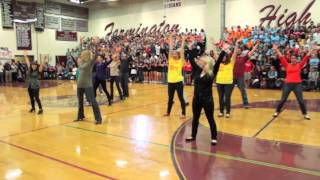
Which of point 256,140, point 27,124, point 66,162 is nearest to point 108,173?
point 66,162

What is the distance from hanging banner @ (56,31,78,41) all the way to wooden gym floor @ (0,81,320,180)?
18431 mm

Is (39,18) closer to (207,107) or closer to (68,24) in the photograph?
(68,24)

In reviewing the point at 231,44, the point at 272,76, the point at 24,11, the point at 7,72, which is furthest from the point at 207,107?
the point at 24,11

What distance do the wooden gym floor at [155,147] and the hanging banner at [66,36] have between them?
18431 mm

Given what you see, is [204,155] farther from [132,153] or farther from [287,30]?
[287,30]

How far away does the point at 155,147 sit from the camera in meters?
5.20

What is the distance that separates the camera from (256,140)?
218 inches

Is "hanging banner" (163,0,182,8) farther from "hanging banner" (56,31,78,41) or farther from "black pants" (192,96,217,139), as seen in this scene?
"black pants" (192,96,217,139)

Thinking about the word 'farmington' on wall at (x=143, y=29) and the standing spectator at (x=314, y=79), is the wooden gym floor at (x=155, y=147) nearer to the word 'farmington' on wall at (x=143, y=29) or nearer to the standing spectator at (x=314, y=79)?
the standing spectator at (x=314, y=79)

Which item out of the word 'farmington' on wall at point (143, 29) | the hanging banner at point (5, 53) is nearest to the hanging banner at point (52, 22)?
the hanging banner at point (5, 53)

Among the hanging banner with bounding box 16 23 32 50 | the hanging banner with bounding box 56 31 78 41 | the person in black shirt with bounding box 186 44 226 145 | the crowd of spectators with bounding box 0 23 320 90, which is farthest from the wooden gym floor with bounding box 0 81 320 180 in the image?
the hanging banner with bounding box 56 31 78 41

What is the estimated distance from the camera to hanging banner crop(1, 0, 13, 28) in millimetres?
22094

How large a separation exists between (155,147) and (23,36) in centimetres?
2157

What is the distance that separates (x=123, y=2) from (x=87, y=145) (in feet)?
69.8
